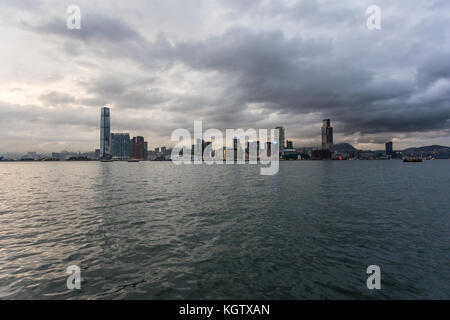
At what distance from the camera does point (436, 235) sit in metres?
19.3

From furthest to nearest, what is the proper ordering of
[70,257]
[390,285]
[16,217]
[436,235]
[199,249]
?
[16,217]
[436,235]
[199,249]
[70,257]
[390,285]

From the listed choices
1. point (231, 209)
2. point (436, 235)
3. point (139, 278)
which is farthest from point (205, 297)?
point (436, 235)
